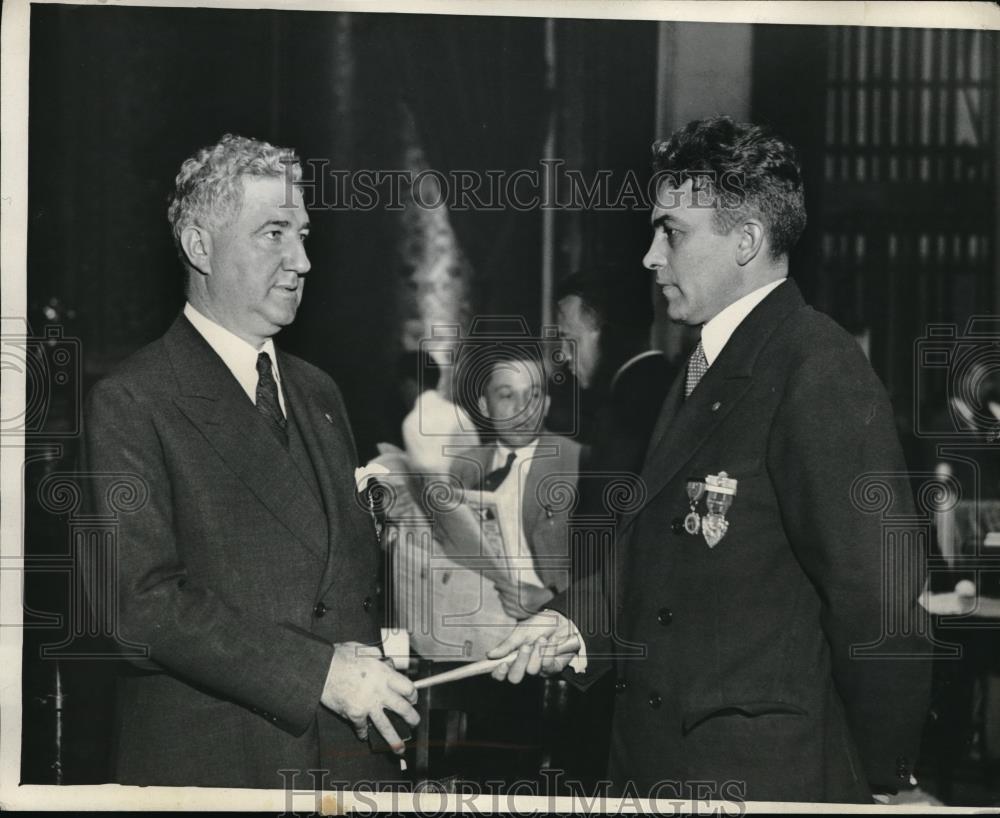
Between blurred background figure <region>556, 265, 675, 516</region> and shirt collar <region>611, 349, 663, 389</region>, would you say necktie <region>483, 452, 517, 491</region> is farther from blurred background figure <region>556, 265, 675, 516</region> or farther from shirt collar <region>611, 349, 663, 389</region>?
shirt collar <region>611, 349, 663, 389</region>

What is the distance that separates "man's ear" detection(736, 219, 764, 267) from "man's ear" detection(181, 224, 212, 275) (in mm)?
1473

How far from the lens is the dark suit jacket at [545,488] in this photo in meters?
3.04

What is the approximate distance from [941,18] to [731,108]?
2.29 feet

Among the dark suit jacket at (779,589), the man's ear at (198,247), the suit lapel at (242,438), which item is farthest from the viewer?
the man's ear at (198,247)

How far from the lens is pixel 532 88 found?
3041 mm

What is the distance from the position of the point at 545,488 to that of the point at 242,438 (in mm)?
863

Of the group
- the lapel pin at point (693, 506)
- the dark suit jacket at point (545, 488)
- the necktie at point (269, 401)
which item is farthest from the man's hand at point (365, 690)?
the lapel pin at point (693, 506)

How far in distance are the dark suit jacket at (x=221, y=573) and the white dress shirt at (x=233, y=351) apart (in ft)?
0.08

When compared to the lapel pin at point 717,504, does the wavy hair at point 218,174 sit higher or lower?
higher

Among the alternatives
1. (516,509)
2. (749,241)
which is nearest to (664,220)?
(749,241)

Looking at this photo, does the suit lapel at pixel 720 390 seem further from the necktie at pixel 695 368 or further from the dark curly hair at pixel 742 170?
the dark curly hair at pixel 742 170

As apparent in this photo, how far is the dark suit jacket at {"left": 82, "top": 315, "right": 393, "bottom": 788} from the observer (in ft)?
9.26

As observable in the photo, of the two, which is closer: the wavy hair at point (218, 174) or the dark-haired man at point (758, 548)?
the dark-haired man at point (758, 548)

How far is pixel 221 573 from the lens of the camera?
2846mm
